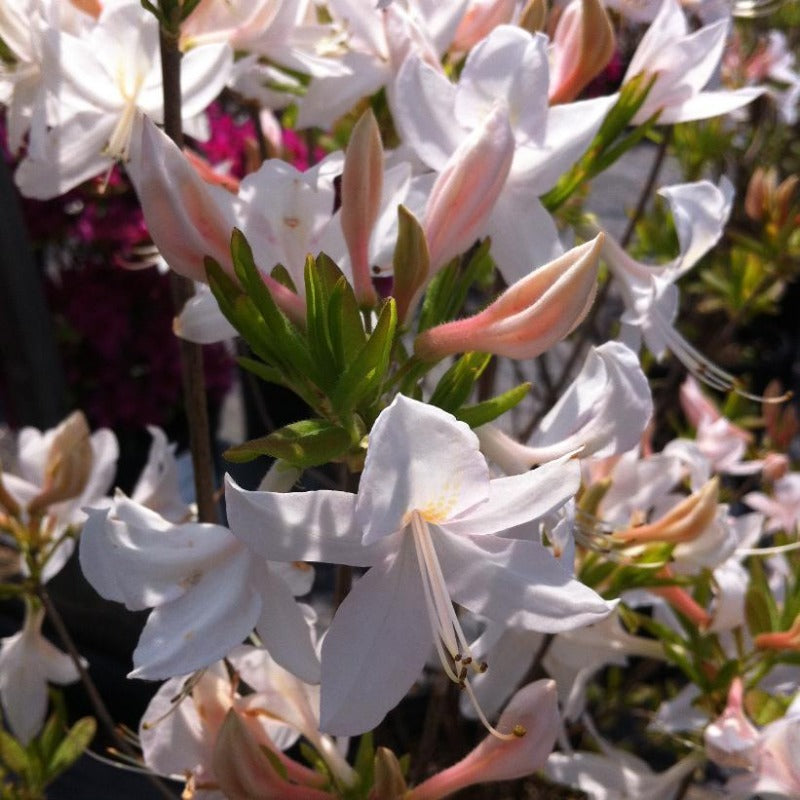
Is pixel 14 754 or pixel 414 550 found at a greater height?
pixel 414 550

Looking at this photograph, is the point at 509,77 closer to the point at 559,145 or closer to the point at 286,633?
the point at 559,145

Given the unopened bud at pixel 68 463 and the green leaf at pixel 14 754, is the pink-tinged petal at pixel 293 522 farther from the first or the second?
the green leaf at pixel 14 754

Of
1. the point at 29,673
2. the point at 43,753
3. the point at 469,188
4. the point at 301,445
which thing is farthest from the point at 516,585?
the point at 43,753

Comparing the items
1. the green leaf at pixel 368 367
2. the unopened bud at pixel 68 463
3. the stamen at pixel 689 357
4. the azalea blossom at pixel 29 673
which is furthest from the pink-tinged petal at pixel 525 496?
the azalea blossom at pixel 29 673

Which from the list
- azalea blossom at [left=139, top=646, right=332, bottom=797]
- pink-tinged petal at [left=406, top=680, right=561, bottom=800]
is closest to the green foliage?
azalea blossom at [left=139, top=646, right=332, bottom=797]

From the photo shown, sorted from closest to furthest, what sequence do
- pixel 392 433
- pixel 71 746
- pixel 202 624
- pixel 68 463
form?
pixel 392 433 < pixel 202 624 < pixel 68 463 < pixel 71 746

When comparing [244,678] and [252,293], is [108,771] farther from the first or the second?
[252,293]

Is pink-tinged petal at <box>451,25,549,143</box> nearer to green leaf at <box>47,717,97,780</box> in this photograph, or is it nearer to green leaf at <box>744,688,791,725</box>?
green leaf at <box>744,688,791,725</box>
